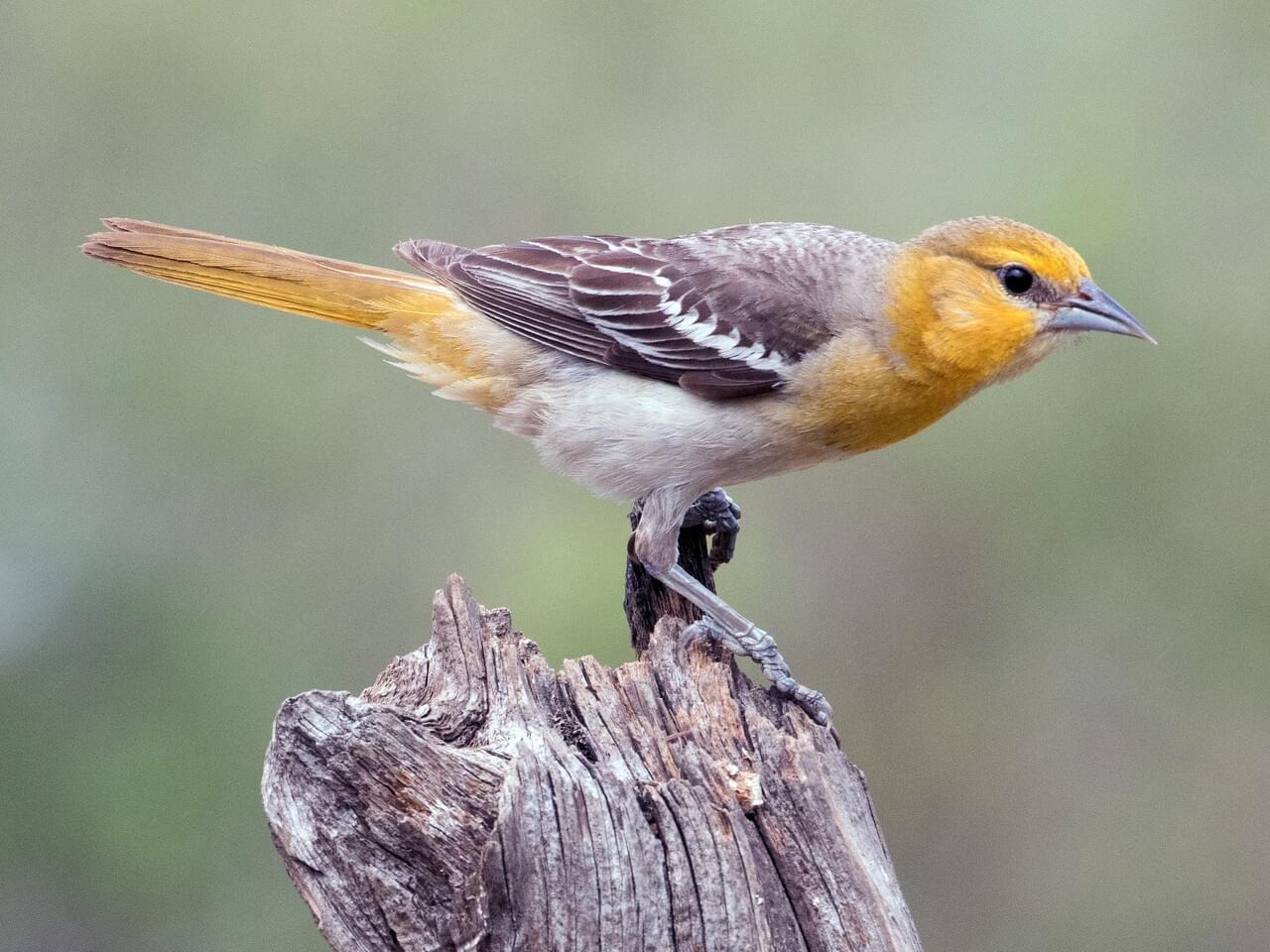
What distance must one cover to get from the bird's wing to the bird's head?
0.33 m

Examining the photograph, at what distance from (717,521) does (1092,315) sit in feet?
5.29

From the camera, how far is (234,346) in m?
6.04

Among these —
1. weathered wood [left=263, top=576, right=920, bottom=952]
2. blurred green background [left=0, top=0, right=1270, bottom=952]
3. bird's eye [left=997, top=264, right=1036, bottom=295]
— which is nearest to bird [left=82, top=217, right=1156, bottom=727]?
bird's eye [left=997, top=264, right=1036, bottom=295]

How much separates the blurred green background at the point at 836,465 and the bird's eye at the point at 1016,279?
159cm

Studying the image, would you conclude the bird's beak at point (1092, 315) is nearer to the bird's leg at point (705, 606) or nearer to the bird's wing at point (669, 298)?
the bird's wing at point (669, 298)

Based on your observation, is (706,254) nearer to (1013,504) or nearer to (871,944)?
(1013,504)

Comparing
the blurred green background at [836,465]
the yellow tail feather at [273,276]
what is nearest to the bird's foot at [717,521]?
the blurred green background at [836,465]

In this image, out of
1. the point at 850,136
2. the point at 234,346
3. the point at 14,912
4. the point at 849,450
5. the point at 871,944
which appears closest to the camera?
the point at 871,944

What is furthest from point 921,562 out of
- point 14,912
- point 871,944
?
point 14,912

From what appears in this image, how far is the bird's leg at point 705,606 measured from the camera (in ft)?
14.2

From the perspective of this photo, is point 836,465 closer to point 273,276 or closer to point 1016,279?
point 1016,279

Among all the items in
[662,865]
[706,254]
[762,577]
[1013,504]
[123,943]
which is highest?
[706,254]

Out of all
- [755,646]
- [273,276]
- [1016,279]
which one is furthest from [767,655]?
[273,276]

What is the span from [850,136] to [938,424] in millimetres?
1453
